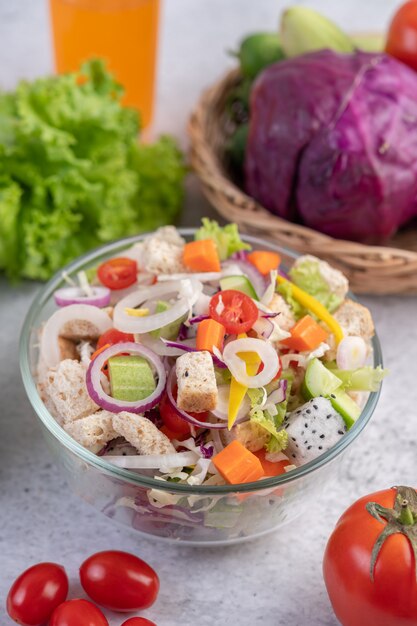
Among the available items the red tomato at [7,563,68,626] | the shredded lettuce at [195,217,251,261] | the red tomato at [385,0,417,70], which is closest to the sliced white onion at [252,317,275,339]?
the shredded lettuce at [195,217,251,261]

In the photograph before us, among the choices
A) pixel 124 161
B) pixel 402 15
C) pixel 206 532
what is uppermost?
pixel 402 15

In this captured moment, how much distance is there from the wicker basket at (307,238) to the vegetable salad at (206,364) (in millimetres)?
329

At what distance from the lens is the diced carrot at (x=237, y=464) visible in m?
1.85

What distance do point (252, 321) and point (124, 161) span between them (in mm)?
1039

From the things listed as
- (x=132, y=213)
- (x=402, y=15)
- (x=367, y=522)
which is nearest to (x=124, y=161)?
(x=132, y=213)

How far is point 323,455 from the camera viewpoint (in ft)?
6.15

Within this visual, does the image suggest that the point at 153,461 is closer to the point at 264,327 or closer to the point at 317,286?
the point at 264,327

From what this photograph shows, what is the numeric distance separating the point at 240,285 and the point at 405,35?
1.25 metres

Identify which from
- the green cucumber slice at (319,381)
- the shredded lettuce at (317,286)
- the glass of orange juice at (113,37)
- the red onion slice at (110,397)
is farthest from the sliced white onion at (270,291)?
the glass of orange juice at (113,37)

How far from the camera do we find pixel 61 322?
214cm

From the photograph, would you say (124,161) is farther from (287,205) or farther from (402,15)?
(402,15)

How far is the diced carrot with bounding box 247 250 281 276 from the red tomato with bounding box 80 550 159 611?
2.58 ft

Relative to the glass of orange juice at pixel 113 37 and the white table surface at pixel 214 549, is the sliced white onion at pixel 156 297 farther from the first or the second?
the glass of orange juice at pixel 113 37

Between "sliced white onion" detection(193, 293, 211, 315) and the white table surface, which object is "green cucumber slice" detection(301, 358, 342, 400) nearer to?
"sliced white onion" detection(193, 293, 211, 315)
